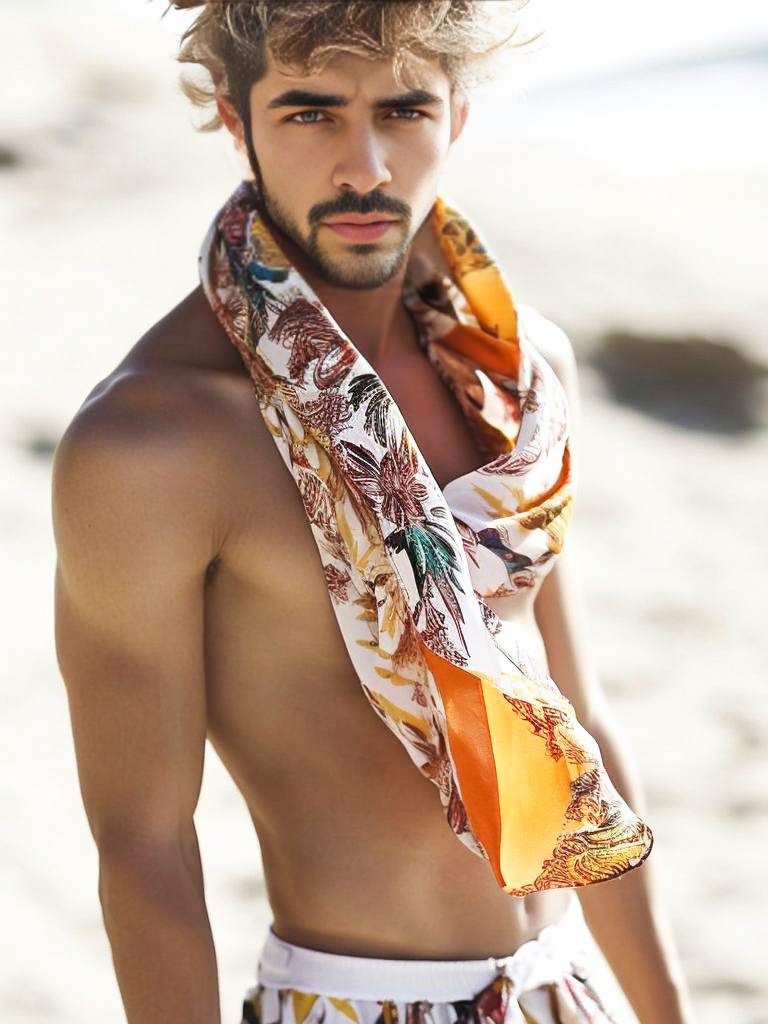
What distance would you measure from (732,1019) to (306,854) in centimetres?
154

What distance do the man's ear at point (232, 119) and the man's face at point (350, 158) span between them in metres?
0.06

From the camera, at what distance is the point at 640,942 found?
66.4 inches

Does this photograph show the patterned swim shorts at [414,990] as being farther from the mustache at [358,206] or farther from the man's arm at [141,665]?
the mustache at [358,206]

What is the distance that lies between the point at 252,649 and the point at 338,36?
0.55 m

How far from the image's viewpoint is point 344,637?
1461mm

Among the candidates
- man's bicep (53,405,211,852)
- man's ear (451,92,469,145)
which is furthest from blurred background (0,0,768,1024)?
man's bicep (53,405,211,852)

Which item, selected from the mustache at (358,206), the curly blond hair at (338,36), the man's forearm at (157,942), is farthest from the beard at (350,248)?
the man's forearm at (157,942)

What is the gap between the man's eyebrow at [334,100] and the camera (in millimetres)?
1443

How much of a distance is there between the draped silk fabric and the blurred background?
421mm

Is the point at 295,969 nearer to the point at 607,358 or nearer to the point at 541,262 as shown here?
the point at 607,358

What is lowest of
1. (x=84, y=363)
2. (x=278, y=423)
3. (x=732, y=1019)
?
(x=732, y=1019)

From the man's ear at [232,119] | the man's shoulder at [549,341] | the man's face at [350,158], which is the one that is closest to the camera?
the man's face at [350,158]

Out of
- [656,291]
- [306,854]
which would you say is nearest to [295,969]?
[306,854]

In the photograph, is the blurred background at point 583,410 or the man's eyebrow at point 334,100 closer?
the man's eyebrow at point 334,100
